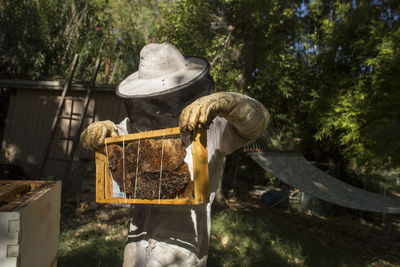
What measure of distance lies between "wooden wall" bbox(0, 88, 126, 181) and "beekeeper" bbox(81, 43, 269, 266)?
5336 millimetres

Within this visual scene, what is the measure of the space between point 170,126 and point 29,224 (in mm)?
802

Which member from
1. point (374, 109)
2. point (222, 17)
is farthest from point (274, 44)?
point (374, 109)

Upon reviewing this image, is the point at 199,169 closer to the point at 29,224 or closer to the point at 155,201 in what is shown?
→ the point at 155,201

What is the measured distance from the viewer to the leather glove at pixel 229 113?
1205mm

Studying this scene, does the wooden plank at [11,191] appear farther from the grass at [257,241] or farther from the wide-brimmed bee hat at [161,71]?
the grass at [257,241]

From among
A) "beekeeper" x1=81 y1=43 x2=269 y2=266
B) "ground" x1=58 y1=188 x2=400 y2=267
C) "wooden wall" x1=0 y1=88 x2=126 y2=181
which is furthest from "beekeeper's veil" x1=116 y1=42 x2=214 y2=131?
"wooden wall" x1=0 y1=88 x2=126 y2=181

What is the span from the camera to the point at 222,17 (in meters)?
6.13

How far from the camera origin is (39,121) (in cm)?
729

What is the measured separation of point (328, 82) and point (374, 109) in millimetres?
1665

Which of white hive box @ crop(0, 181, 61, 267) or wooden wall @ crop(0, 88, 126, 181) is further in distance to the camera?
wooden wall @ crop(0, 88, 126, 181)

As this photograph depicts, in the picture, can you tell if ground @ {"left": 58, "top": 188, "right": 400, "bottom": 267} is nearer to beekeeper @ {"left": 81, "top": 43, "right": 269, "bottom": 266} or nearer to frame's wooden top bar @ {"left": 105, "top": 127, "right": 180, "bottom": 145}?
beekeeper @ {"left": 81, "top": 43, "right": 269, "bottom": 266}

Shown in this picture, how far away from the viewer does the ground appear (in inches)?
147

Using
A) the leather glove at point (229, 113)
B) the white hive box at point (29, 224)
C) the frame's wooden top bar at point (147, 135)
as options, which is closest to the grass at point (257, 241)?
the white hive box at point (29, 224)

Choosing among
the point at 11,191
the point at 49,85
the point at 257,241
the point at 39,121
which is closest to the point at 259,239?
the point at 257,241
